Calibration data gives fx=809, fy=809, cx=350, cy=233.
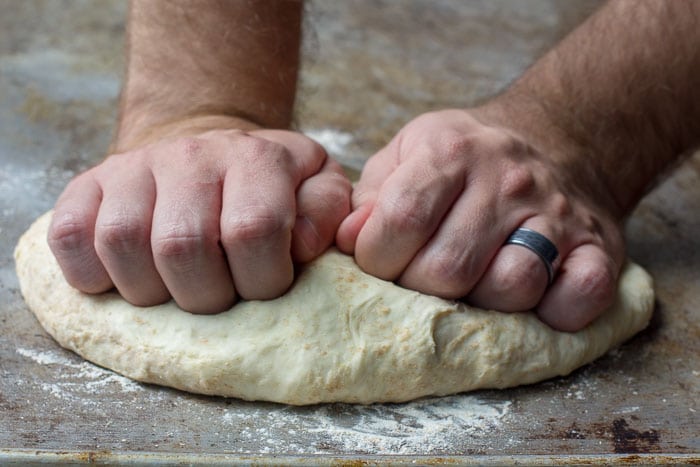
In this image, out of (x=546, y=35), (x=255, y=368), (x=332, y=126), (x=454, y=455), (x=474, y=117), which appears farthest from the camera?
(x=546, y=35)

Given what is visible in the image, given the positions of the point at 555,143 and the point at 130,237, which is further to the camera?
the point at 555,143

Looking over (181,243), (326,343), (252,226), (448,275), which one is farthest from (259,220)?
(448,275)

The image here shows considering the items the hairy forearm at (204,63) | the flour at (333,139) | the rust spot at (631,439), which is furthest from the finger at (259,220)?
the flour at (333,139)

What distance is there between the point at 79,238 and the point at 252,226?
315 mm

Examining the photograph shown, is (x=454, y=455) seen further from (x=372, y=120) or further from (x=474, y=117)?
(x=372, y=120)

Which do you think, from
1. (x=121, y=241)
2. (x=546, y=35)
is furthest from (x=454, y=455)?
(x=546, y=35)

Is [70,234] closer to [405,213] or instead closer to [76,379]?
[76,379]

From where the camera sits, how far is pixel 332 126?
2.46 m

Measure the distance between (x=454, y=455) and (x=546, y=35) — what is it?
8.10ft

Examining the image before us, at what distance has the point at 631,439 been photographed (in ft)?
4.23

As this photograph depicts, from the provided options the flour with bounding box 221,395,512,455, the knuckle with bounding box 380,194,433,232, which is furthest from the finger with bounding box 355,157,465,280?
the flour with bounding box 221,395,512,455

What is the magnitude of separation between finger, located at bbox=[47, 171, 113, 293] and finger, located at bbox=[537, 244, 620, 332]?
2.57 feet

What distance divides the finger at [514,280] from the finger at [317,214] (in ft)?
0.90

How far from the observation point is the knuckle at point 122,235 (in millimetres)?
1309
